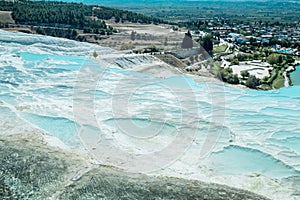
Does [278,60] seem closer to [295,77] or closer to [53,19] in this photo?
[295,77]

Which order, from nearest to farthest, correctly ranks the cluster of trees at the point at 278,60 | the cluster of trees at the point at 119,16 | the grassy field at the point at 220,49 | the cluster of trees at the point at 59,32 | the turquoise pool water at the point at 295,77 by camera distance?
1. the turquoise pool water at the point at 295,77
2. the cluster of trees at the point at 278,60
3. the cluster of trees at the point at 59,32
4. the grassy field at the point at 220,49
5. the cluster of trees at the point at 119,16

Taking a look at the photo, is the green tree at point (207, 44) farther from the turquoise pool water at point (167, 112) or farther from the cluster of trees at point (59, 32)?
the turquoise pool water at point (167, 112)

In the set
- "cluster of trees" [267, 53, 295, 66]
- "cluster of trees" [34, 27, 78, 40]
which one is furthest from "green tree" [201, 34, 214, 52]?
"cluster of trees" [34, 27, 78, 40]

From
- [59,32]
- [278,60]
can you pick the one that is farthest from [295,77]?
[59,32]

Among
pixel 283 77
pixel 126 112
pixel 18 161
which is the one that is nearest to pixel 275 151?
pixel 126 112

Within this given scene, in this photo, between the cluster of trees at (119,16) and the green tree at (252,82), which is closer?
the green tree at (252,82)

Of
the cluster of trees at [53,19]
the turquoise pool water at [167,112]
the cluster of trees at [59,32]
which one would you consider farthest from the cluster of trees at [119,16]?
the turquoise pool water at [167,112]

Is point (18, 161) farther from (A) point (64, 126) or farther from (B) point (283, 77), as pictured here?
(B) point (283, 77)

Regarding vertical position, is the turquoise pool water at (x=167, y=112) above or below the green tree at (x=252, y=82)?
above

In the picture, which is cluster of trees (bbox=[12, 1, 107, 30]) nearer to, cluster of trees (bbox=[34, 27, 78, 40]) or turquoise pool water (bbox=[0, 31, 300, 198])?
cluster of trees (bbox=[34, 27, 78, 40])
